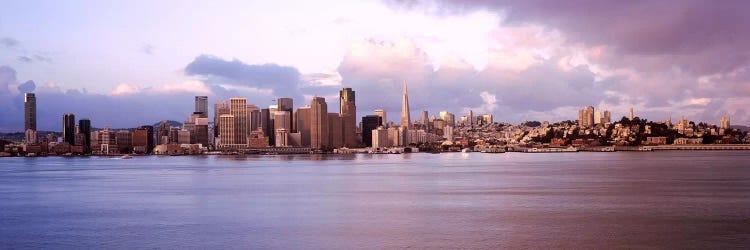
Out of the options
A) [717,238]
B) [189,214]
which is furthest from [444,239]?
[189,214]

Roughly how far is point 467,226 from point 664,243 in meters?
8.67

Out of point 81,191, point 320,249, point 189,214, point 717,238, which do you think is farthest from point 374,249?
point 81,191

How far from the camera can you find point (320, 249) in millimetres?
27156

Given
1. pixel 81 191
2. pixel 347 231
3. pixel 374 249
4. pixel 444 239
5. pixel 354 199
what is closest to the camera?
pixel 374 249

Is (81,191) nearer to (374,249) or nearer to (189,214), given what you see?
(189,214)

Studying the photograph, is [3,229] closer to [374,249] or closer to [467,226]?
[374,249]

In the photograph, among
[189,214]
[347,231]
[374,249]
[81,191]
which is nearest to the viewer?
[374,249]

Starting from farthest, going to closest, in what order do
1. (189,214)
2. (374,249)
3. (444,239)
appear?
(189,214) < (444,239) < (374,249)

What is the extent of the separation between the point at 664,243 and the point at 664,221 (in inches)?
268

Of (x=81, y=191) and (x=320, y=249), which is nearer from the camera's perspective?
(x=320, y=249)

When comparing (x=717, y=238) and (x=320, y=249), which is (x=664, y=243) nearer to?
(x=717, y=238)

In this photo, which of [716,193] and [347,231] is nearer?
[347,231]

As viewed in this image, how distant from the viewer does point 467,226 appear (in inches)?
1283

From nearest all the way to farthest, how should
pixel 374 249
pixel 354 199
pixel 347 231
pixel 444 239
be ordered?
pixel 374 249 < pixel 444 239 < pixel 347 231 < pixel 354 199
